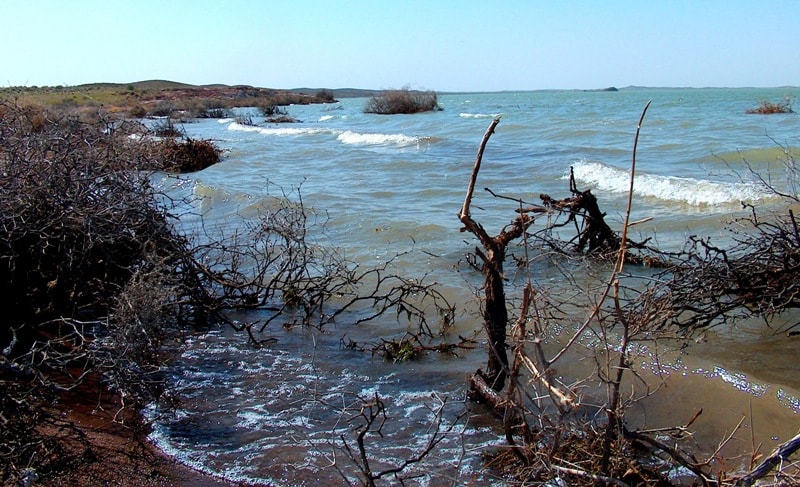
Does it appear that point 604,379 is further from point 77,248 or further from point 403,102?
point 403,102

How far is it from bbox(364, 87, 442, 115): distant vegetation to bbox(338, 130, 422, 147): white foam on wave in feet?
75.8

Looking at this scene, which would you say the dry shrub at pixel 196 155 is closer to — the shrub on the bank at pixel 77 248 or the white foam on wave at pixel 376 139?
the white foam on wave at pixel 376 139

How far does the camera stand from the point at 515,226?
14.1ft

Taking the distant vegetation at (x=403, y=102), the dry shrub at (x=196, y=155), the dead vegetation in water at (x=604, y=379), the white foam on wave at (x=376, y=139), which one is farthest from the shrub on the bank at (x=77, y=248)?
the distant vegetation at (x=403, y=102)

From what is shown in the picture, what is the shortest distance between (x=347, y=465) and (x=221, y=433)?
89cm

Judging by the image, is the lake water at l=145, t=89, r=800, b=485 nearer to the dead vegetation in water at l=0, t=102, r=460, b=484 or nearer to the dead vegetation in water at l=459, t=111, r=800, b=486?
the dead vegetation in water at l=459, t=111, r=800, b=486

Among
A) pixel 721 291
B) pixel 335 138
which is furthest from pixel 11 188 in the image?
pixel 335 138

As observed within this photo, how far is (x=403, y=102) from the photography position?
5166 cm

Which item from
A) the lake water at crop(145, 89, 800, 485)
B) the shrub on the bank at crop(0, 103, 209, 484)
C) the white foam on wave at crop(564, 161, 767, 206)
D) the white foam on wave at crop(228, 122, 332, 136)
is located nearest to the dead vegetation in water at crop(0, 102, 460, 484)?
the shrub on the bank at crop(0, 103, 209, 484)

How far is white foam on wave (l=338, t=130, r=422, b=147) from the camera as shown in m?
25.2

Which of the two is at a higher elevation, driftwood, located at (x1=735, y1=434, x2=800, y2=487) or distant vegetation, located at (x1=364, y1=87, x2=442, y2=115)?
distant vegetation, located at (x1=364, y1=87, x2=442, y2=115)

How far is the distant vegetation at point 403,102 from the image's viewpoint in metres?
51.7

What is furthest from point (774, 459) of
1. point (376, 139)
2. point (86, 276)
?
point (376, 139)

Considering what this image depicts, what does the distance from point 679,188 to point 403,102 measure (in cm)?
3975
